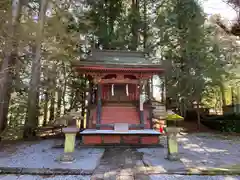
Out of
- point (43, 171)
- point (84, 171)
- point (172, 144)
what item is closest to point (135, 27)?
point (172, 144)

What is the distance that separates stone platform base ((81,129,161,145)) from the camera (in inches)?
255

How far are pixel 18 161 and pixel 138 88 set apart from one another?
17.7 ft

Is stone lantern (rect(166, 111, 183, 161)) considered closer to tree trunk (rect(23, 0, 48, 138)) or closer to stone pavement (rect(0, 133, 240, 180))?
stone pavement (rect(0, 133, 240, 180))

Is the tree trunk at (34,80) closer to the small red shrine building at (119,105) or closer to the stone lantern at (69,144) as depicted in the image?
the small red shrine building at (119,105)

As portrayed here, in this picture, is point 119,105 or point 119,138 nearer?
point 119,138

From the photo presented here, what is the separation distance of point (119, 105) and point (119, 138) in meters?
1.67

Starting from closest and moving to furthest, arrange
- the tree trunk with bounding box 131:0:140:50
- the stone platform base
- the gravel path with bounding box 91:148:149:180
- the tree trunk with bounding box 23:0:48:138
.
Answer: the gravel path with bounding box 91:148:149:180 < the stone platform base < the tree trunk with bounding box 23:0:48:138 < the tree trunk with bounding box 131:0:140:50

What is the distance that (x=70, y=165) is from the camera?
4.11m

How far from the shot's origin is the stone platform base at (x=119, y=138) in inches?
255

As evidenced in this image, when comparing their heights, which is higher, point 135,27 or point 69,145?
point 135,27

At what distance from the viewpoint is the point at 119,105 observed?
7.85 metres

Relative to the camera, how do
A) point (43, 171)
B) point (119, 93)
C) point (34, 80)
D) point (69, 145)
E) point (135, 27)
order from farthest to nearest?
1. point (135, 27)
2. point (119, 93)
3. point (34, 80)
4. point (69, 145)
5. point (43, 171)

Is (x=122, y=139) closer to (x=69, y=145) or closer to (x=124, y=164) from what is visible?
(x=124, y=164)

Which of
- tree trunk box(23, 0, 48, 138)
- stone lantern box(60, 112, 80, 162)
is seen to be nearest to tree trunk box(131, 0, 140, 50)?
tree trunk box(23, 0, 48, 138)
